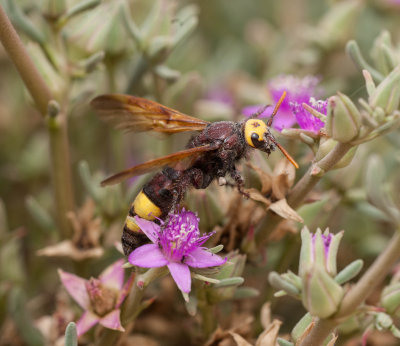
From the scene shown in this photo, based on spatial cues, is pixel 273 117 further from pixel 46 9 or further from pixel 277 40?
pixel 277 40

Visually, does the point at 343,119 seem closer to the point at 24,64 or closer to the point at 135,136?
the point at 24,64

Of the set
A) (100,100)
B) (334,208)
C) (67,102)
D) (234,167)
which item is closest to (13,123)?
(67,102)

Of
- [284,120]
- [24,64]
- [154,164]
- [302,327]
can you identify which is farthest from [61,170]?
[302,327]

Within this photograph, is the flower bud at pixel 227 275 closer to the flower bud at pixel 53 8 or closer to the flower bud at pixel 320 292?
the flower bud at pixel 320 292

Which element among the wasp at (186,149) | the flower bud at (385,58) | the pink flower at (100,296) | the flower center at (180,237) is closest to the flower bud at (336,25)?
the flower bud at (385,58)

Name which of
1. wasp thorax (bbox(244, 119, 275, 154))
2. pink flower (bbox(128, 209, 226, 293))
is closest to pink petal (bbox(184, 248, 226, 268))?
pink flower (bbox(128, 209, 226, 293))

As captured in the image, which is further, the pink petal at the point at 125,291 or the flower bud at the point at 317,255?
the pink petal at the point at 125,291

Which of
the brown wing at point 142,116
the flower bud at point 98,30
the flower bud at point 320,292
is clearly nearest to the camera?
the flower bud at point 320,292
